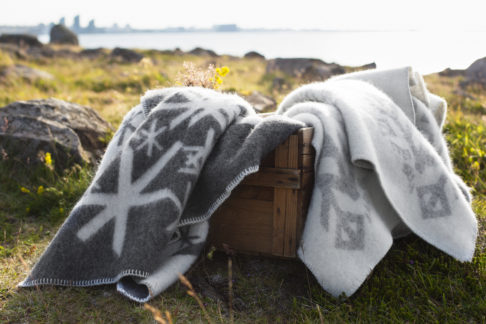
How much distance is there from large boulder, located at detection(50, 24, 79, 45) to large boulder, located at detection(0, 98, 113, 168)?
33.9 meters

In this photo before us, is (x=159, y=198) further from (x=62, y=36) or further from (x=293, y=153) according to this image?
(x=62, y=36)

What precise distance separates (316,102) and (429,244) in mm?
1141

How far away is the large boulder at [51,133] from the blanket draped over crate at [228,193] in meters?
1.85

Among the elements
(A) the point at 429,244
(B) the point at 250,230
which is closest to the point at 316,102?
(B) the point at 250,230

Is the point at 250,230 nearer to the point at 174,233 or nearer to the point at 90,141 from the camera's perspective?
the point at 174,233

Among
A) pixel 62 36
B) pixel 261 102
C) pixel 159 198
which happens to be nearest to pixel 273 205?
pixel 159 198

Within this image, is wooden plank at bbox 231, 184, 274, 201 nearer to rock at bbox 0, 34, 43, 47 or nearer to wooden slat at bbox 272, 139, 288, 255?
wooden slat at bbox 272, 139, 288, 255

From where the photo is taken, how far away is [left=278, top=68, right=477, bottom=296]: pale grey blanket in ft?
7.22

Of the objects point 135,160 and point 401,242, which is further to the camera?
point 401,242

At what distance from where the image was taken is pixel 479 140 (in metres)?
4.50

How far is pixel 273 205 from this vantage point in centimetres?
237

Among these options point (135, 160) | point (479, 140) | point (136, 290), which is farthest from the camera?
point (479, 140)

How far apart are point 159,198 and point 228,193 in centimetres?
38

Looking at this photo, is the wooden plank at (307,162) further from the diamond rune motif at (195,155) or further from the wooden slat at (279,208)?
the diamond rune motif at (195,155)
